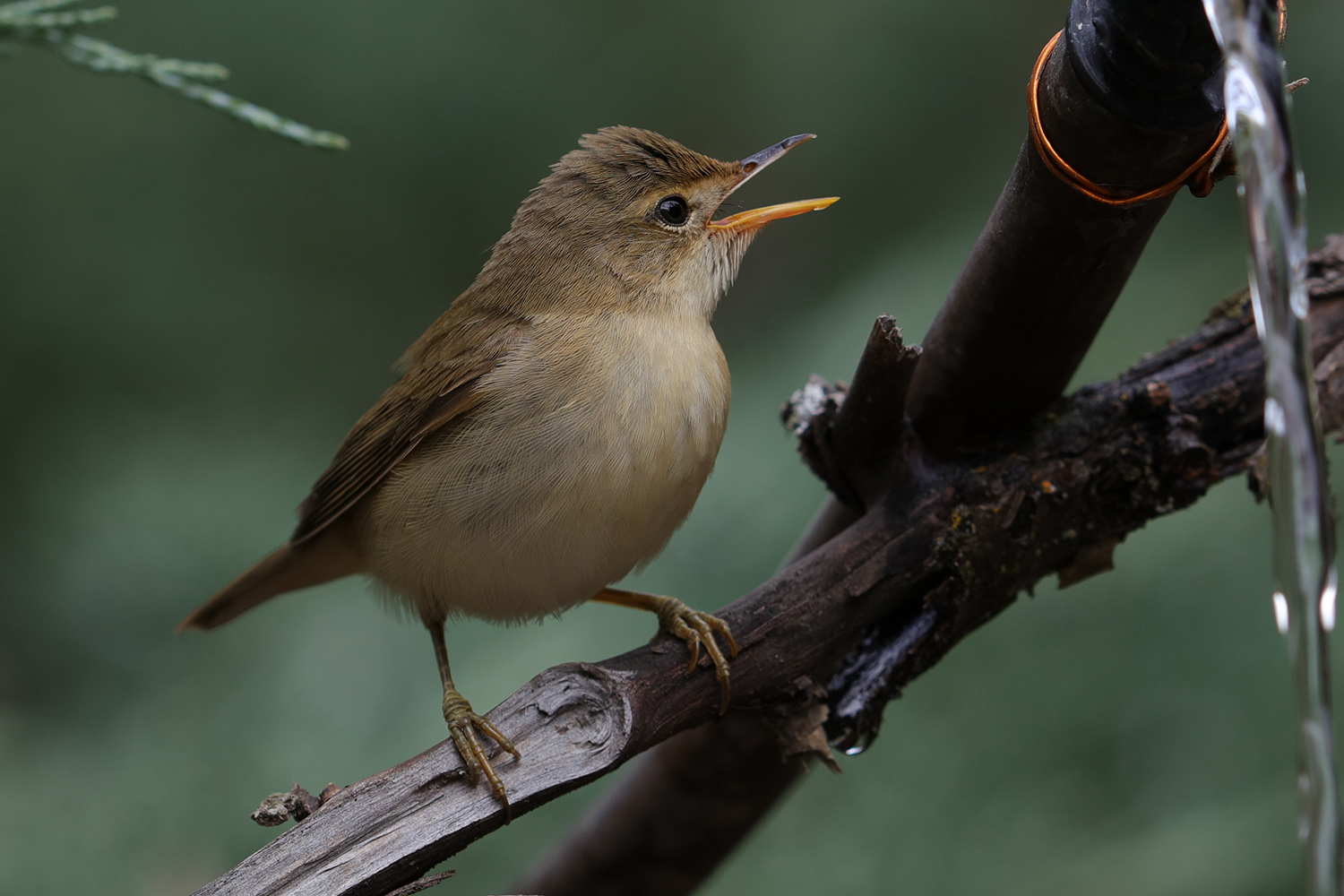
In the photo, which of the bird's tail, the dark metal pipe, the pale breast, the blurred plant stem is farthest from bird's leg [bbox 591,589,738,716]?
the blurred plant stem

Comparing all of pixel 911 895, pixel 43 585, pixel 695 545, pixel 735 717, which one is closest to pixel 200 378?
pixel 43 585

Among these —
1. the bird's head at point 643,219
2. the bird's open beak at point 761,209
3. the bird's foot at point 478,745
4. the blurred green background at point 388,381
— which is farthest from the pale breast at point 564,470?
the blurred green background at point 388,381

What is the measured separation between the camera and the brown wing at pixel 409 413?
232 centimetres

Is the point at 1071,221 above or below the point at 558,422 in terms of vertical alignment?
below

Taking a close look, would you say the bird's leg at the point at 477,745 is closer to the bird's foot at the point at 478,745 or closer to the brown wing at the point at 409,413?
the bird's foot at the point at 478,745

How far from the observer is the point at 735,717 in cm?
261

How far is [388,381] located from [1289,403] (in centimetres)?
476

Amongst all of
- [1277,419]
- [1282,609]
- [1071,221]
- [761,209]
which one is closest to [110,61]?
[761,209]

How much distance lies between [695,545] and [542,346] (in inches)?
59.2

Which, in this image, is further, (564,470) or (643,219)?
(643,219)

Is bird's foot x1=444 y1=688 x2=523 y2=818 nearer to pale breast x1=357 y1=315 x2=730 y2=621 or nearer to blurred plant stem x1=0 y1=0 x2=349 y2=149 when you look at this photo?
pale breast x1=357 y1=315 x2=730 y2=621

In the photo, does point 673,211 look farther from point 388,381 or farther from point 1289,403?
point 388,381

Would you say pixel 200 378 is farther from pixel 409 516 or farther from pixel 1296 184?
pixel 1296 184

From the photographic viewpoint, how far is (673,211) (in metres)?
2.50
